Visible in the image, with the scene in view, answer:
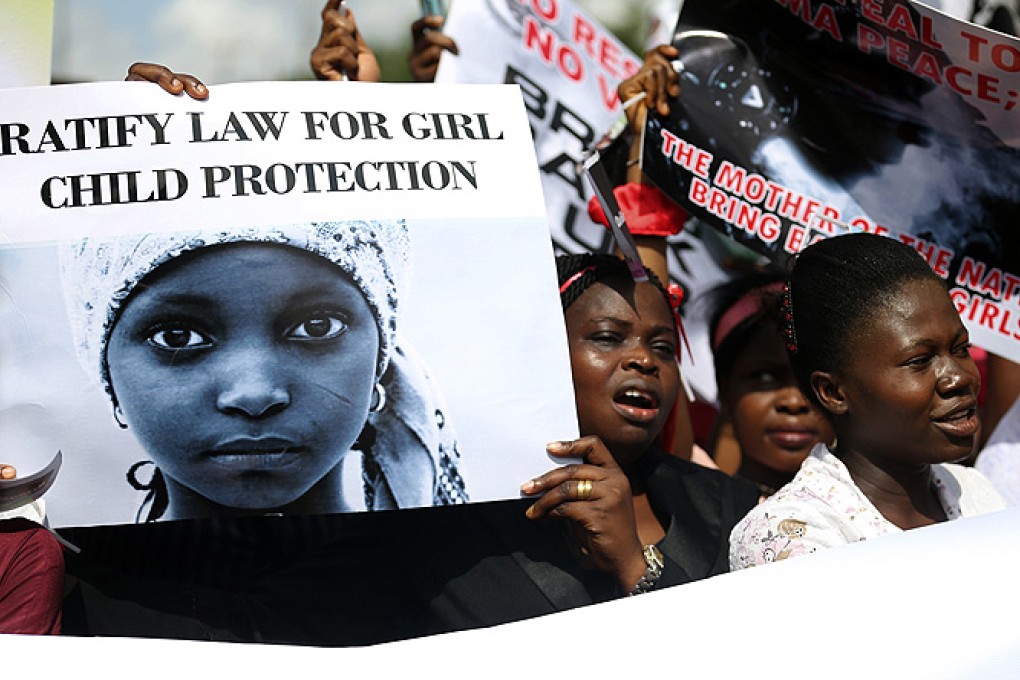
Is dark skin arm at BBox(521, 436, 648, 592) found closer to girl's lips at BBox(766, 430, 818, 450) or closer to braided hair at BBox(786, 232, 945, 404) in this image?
braided hair at BBox(786, 232, 945, 404)

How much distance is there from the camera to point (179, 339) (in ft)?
6.05

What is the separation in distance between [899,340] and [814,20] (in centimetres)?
102

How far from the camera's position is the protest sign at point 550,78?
10.8 ft

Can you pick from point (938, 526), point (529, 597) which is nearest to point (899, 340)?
point (938, 526)

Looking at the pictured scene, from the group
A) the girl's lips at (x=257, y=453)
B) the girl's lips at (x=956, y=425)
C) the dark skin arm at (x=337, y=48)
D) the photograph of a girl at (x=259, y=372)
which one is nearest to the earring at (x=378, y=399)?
the photograph of a girl at (x=259, y=372)

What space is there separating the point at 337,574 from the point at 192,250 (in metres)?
0.62

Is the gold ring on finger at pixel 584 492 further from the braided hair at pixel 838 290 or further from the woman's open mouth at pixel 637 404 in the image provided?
the braided hair at pixel 838 290

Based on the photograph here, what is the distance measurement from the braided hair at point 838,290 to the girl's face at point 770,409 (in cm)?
94

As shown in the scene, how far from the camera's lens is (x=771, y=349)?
3250mm

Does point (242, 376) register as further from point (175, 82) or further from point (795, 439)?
point (795, 439)

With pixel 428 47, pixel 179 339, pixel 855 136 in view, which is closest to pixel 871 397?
pixel 855 136

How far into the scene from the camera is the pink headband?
10.6 feet

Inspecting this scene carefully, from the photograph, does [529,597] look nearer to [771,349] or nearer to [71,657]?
[71,657]

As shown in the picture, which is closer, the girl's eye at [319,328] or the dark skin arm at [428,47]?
the girl's eye at [319,328]
